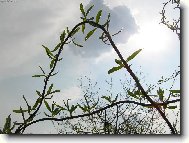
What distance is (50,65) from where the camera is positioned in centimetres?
70

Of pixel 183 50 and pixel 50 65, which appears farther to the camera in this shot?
pixel 183 50

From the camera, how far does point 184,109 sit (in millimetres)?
766

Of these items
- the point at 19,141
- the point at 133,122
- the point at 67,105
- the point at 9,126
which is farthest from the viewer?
the point at 133,122

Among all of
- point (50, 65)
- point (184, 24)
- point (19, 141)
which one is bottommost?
point (19, 141)

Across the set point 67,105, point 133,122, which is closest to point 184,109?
point 67,105

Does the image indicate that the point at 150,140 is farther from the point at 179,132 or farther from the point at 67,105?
the point at 67,105

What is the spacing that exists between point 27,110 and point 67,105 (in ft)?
0.36

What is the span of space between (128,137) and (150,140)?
0.06 meters

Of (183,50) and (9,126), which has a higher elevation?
(183,50)

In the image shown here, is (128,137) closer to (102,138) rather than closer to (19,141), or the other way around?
(102,138)

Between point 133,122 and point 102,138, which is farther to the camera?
point 133,122

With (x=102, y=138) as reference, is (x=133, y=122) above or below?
above

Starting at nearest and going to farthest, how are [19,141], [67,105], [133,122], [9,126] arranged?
[9,126], [67,105], [19,141], [133,122]

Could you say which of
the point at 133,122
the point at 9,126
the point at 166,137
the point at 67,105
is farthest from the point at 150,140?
the point at 133,122
